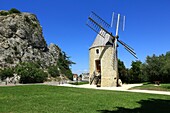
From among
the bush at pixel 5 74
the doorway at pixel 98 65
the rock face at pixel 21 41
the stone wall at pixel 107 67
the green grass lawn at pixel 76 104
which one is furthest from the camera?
the rock face at pixel 21 41

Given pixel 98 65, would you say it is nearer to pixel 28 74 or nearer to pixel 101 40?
pixel 101 40

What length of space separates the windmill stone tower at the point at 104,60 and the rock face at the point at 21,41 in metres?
27.4

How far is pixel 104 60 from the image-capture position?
37312 millimetres

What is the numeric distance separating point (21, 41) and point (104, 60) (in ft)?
114

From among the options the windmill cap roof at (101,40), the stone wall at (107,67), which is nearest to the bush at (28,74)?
the windmill cap roof at (101,40)

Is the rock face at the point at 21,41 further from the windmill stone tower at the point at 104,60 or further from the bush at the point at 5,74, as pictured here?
the windmill stone tower at the point at 104,60

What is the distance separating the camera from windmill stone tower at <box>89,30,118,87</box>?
3672cm

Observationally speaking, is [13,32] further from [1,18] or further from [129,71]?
[129,71]

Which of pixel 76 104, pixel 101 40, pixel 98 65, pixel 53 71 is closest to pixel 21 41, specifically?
pixel 53 71

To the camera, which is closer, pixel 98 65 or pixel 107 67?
pixel 107 67

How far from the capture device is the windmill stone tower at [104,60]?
3672 cm

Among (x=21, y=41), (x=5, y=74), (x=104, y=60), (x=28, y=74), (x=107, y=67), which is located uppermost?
(x=21, y=41)

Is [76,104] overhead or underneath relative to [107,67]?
underneath

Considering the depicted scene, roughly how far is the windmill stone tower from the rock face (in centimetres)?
2739
